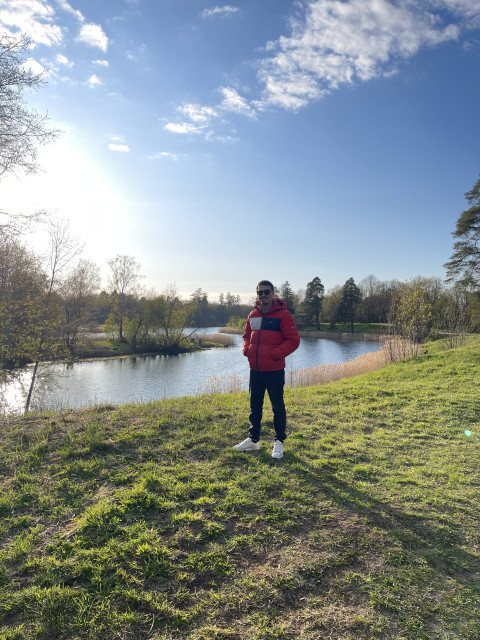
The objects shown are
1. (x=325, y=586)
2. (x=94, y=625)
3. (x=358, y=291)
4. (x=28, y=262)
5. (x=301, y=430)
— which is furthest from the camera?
(x=358, y=291)

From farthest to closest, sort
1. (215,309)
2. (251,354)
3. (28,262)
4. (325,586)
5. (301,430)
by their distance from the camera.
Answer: (215,309), (28,262), (301,430), (251,354), (325,586)

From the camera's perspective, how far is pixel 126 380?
61.2 ft

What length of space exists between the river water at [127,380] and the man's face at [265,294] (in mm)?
6727

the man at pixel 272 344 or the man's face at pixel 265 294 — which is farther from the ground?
the man's face at pixel 265 294

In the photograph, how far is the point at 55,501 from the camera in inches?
120

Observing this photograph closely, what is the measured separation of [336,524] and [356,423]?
9.98 feet

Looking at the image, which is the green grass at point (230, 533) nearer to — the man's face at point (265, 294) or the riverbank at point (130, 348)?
the man's face at point (265, 294)

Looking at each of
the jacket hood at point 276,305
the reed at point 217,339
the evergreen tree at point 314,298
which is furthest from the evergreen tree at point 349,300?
the jacket hood at point 276,305

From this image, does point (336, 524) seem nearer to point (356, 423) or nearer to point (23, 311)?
point (356, 423)

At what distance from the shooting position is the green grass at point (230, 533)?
6.28 ft

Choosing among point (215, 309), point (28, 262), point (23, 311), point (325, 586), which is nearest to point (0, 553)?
point (325, 586)

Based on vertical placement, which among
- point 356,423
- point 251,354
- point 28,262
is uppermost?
point 28,262

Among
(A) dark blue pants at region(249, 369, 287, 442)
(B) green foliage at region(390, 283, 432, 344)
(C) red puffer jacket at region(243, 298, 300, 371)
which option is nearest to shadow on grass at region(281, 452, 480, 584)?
(A) dark blue pants at region(249, 369, 287, 442)

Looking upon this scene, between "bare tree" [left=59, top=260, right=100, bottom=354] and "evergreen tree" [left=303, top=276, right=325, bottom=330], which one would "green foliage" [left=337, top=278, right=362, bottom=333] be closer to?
"evergreen tree" [left=303, top=276, right=325, bottom=330]
